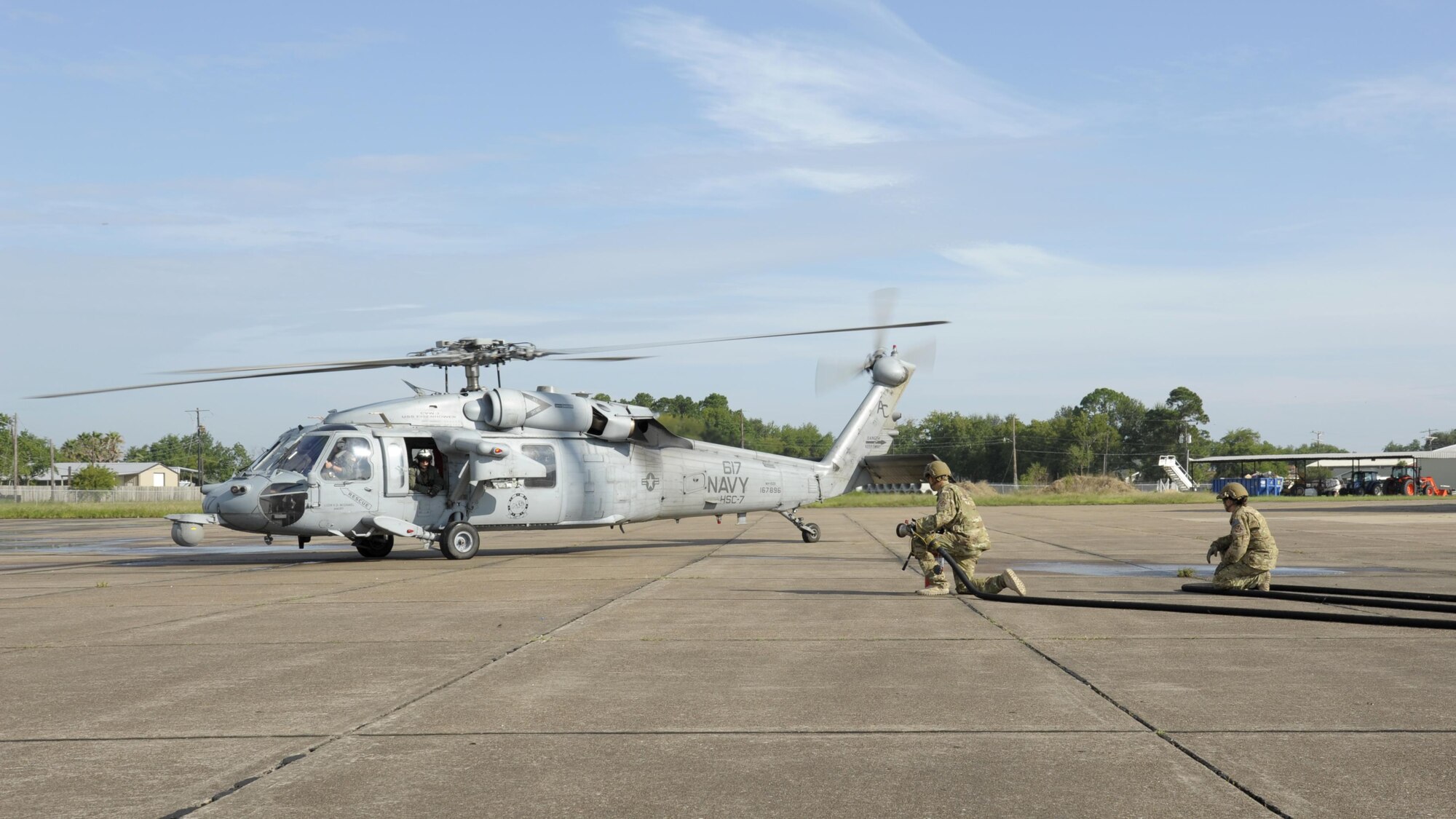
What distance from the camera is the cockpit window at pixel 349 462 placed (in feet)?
63.3

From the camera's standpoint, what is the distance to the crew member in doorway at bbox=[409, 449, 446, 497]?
2047 cm

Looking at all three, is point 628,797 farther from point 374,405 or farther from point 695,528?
point 695,528

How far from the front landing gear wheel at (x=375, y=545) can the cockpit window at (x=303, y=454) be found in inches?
101

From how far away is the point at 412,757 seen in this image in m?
5.48

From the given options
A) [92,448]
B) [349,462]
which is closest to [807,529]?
[349,462]

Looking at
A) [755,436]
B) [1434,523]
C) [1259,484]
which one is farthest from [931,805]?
[755,436]

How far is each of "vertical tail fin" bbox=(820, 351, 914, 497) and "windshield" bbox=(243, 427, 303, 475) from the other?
38.8ft

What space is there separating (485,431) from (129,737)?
15137 millimetres

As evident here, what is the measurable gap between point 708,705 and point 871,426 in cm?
2131

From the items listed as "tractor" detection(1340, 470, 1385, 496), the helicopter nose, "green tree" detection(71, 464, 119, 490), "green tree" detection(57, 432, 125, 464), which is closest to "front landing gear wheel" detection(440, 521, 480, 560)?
the helicopter nose

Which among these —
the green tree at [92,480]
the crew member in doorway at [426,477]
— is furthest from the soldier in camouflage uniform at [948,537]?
the green tree at [92,480]

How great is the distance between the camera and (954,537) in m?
13.2

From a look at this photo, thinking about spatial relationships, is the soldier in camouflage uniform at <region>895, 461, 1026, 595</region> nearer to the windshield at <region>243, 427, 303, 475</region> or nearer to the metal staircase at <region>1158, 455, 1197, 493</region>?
the windshield at <region>243, 427, 303, 475</region>

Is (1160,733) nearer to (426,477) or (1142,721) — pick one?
(1142,721)
